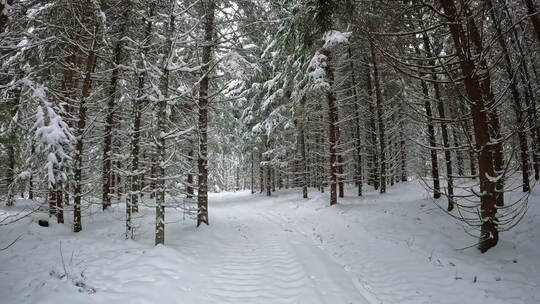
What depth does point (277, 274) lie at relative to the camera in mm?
6980

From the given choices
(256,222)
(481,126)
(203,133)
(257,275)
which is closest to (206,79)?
(203,133)

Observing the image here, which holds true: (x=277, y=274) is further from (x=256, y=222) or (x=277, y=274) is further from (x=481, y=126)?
(x=256, y=222)

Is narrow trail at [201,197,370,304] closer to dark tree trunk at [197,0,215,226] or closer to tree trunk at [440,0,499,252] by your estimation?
dark tree trunk at [197,0,215,226]

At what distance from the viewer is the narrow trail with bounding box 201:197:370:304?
5.75 metres

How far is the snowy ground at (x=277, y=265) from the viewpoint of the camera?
18.6 ft

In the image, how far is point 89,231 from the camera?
1079cm

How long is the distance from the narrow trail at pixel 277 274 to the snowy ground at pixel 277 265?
2 centimetres

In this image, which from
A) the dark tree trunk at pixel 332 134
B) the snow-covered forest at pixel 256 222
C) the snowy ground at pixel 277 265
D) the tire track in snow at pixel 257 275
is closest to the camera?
the snowy ground at pixel 277 265

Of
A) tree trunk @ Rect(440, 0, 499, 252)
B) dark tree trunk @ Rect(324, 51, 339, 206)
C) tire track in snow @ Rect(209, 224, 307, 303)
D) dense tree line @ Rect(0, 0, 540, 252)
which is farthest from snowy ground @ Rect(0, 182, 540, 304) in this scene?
dark tree trunk @ Rect(324, 51, 339, 206)

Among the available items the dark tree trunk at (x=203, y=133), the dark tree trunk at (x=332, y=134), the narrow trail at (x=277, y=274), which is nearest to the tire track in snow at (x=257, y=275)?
the narrow trail at (x=277, y=274)

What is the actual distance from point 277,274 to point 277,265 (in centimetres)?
65

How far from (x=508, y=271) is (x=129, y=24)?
14.5 metres

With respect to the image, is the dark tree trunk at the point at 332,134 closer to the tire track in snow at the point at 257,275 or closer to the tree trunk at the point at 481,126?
the tire track in snow at the point at 257,275

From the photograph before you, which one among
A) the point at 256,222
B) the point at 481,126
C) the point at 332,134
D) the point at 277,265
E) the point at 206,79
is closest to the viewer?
the point at 481,126
